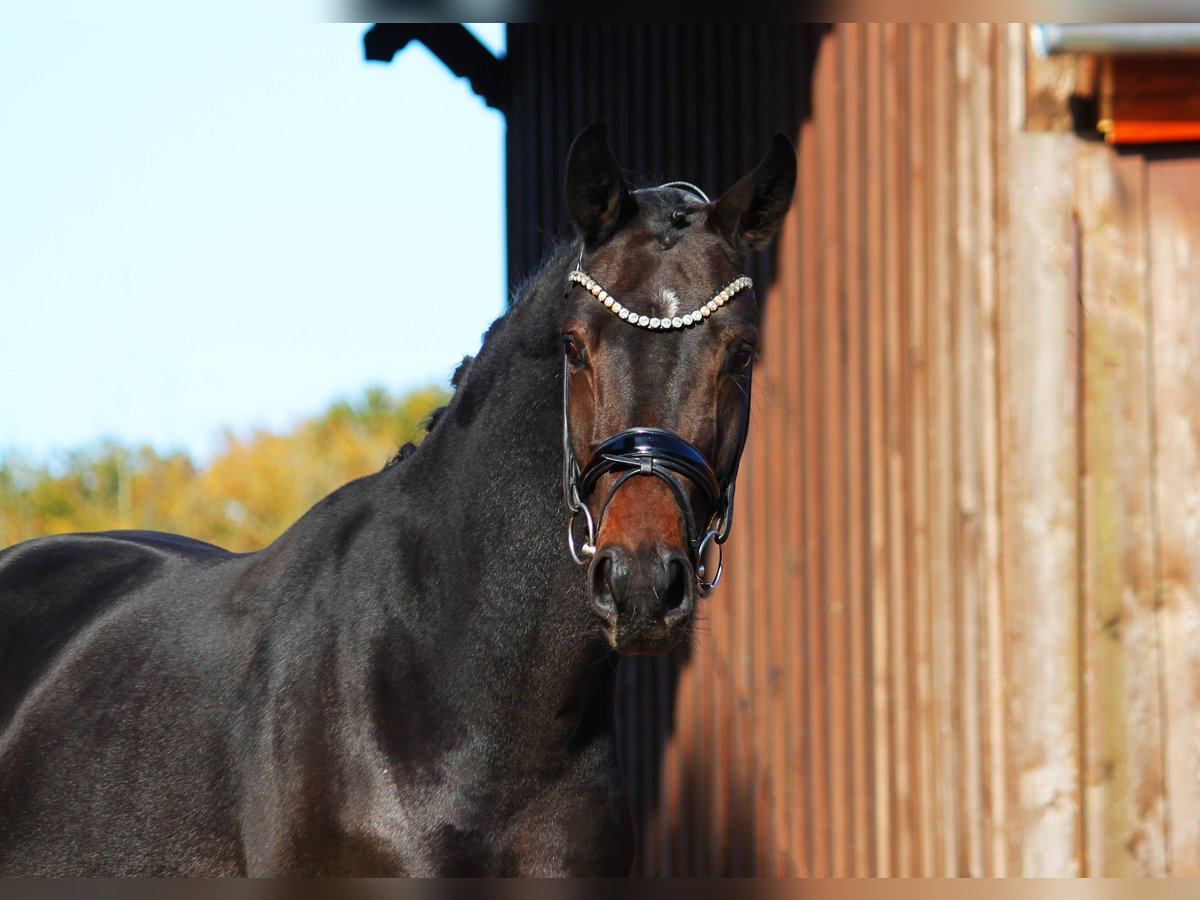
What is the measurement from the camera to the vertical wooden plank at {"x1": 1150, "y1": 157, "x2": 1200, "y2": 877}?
3.85 metres

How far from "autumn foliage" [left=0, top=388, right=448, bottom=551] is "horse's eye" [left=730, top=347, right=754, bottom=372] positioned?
1052 cm

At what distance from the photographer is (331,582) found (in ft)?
11.1

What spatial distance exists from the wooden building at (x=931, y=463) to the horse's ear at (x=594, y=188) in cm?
71

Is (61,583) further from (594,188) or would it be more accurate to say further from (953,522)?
(953,522)

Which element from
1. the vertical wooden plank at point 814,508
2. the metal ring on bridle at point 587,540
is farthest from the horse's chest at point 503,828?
the vertical wooden plank at point 814,508

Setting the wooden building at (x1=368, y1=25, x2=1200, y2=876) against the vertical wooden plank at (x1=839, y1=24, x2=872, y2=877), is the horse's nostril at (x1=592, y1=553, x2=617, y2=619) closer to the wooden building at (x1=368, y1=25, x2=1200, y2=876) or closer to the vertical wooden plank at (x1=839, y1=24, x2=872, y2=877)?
the wooden building at (x1=368, y1=25, x2=1200, y2=876)

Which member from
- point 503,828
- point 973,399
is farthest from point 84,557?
point 973,399

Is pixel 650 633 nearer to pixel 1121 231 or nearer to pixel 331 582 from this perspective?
pixel 331 582

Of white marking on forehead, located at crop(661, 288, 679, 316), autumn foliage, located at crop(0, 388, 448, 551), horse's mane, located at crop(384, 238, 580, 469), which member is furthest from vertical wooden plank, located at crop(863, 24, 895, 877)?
autumn foliage, located at crop(0, 388, 448, 551)

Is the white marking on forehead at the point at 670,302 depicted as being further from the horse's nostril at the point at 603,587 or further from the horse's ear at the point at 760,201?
the horse's nostril at the point at 603,587

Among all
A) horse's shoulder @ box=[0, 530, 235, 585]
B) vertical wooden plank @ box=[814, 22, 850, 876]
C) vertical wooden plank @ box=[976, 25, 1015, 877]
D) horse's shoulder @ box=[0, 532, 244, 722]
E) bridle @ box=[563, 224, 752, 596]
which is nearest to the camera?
bridle @ box=[563, 224, 752, 596]

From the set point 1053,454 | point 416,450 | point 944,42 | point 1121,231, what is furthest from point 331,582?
point 944,42

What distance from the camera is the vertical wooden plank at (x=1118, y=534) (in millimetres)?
3869

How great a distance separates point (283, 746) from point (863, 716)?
3199 millimetres
